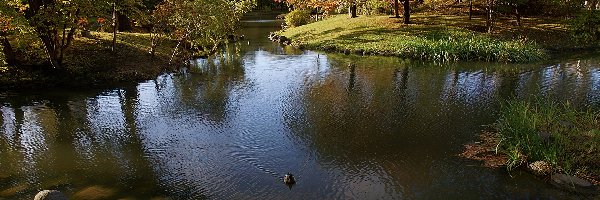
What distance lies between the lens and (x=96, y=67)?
26172 millimetres

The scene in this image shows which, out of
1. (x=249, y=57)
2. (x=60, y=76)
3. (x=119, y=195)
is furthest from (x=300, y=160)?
(x=249, y=57)

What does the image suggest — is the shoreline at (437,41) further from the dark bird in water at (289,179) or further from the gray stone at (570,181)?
the dark bird in water at (289,179)

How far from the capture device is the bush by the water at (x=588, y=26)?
13.7 m

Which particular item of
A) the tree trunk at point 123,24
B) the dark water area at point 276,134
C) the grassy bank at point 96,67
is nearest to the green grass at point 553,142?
the dark water area at point 276,134

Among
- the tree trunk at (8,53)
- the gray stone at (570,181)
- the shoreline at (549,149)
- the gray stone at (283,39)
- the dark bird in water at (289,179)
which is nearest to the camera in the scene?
the gray stone at (570,181)

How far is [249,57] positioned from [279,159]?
23.2 metres

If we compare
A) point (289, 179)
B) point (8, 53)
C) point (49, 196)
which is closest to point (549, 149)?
point (289, 179)

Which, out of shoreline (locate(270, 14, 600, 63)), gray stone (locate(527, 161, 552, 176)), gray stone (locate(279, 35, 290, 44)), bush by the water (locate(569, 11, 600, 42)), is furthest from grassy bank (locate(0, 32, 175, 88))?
bush by the water (locate(569, 11, 600, 42))

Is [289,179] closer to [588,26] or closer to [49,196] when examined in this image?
[49,196]

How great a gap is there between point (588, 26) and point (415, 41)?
21794mm

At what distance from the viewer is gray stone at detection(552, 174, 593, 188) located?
37.5 feet

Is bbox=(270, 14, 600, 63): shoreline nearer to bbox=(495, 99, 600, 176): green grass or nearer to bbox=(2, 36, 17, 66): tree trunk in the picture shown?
bbox=(495, 99, 600, 176): green grass

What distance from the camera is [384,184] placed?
1202 cm

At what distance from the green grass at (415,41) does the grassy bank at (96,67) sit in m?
15.7
